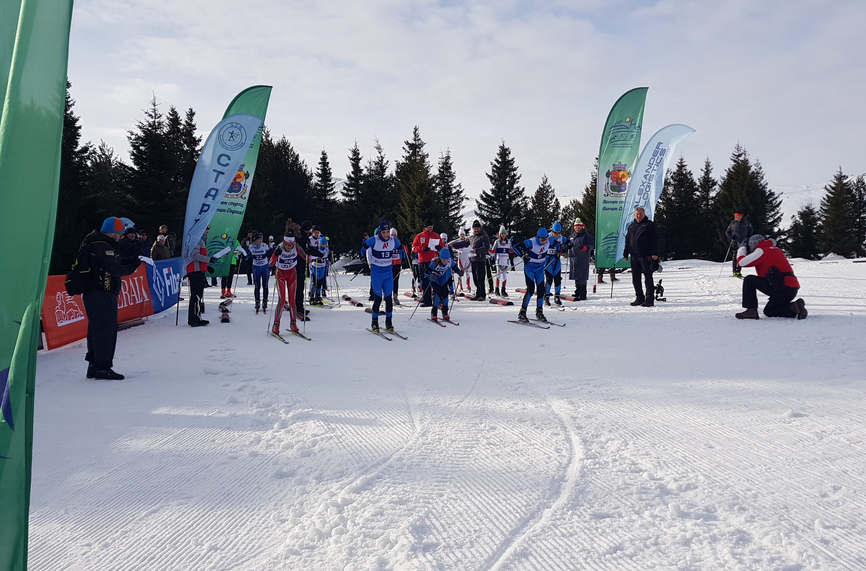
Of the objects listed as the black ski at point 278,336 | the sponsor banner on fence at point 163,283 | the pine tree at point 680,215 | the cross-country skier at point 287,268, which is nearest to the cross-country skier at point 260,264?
the sponsor banner on fence at point 163,283

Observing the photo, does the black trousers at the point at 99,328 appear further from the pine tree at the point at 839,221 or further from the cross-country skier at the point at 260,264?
the pine tree at the point at 839,221

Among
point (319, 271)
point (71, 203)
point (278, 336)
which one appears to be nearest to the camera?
point (278, 336)

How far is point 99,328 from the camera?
6.36 m

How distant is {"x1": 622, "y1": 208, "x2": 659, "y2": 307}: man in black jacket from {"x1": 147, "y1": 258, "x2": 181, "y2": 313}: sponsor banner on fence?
10683 mm

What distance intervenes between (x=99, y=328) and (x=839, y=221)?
176 ft

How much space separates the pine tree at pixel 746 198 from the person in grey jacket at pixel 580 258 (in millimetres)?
29156

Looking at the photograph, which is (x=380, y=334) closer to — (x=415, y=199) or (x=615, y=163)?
(x=615, y=163)

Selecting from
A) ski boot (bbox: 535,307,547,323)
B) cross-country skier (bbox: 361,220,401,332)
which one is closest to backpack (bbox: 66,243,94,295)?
cross-country skier (bbox: 361,220,401,332)

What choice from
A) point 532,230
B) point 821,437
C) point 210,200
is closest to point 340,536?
point 821,437

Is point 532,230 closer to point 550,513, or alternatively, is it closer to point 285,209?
point 285,209

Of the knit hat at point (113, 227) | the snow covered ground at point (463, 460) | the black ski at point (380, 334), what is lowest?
the snow covered ground at point (463, 460)

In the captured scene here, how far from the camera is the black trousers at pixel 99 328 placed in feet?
20.8

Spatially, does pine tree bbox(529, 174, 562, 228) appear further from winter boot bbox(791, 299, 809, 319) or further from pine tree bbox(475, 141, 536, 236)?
winter boot bbox(791, 299, 809, 319)

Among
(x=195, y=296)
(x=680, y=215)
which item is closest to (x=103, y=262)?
(x=195, y=296)
